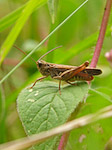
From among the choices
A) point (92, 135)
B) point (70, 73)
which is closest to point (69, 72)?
point (70, 73)

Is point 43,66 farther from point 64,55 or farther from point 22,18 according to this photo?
point 64,55

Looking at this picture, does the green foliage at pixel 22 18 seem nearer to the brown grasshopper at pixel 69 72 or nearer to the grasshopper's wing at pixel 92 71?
the brown grasshopper at pixel 69 72

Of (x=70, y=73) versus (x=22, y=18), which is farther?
(x=22, y=18)

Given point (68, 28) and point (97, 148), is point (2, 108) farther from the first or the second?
point (68, 28)

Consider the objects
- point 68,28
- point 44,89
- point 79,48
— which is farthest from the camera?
point 68,28

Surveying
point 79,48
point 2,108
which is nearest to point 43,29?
point 79,48
